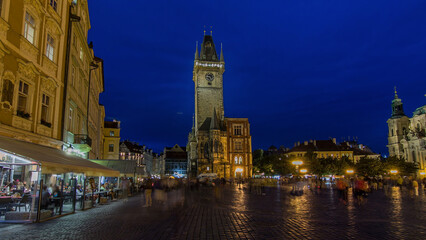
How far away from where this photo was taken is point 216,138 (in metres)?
75.1

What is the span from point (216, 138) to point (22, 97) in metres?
61.3

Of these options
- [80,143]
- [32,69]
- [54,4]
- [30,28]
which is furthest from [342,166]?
[30,28]

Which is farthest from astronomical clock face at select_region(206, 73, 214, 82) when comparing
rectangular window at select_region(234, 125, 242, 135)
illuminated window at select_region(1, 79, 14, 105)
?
illuminated window at select_region(1, 79, 14, 105)

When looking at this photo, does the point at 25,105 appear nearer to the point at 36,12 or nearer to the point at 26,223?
the point at 36,12

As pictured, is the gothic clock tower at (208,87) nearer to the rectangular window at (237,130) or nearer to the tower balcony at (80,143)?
the rectangular window at (237,130)

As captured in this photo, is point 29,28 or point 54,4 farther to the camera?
point 54,4

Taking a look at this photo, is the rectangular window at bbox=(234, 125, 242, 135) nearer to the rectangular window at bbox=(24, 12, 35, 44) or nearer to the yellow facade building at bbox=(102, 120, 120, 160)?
the yellow facade building at bbox=(102, 120, 120, 160)

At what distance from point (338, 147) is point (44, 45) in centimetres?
10656

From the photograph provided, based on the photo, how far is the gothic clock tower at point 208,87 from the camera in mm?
83125

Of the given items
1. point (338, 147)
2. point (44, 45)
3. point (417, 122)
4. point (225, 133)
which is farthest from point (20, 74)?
point (338, 147)

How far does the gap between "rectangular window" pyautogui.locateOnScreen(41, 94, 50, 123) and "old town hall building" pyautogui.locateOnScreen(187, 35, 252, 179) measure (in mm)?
57695

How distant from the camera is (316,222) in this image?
11.8m

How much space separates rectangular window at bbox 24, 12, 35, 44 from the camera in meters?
14.9

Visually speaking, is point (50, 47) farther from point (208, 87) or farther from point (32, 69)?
point (208, 87)
